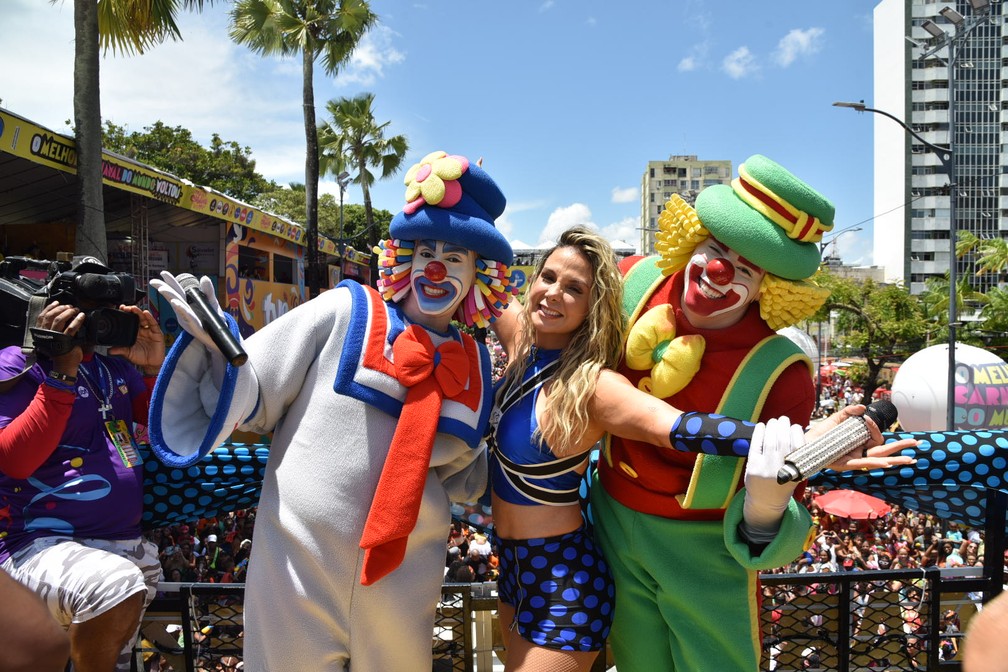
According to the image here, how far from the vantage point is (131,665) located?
227 cm

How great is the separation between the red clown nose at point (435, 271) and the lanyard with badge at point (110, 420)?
109 centimetres

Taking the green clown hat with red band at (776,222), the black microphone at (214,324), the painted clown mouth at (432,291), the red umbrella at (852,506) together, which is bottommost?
the red umbrella at (852,506)

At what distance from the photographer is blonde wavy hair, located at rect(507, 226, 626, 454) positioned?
198 centimetres

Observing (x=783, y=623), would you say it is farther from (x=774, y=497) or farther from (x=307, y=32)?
(x=307, y=32)

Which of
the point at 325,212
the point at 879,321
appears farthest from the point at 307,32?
the point at 325,212

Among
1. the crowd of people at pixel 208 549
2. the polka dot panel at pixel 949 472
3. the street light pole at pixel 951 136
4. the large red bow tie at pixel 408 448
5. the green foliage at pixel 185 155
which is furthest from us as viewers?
the green foliage at pixel 185 155

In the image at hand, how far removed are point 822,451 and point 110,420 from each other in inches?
82.7

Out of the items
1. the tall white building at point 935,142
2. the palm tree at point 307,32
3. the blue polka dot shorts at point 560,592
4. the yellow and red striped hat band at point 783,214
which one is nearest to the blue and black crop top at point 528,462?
the blue polka dot shorts at point 560,592

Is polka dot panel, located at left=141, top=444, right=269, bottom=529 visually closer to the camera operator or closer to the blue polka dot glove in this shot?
the camera operator

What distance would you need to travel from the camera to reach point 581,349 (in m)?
2.13

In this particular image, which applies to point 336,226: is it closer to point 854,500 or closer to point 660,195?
point 854,500

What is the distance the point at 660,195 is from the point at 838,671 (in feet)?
363

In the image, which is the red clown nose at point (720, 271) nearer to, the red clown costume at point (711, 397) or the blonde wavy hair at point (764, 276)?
the red clown costume at point (711, 397)

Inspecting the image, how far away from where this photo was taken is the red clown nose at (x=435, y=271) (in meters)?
2.07
